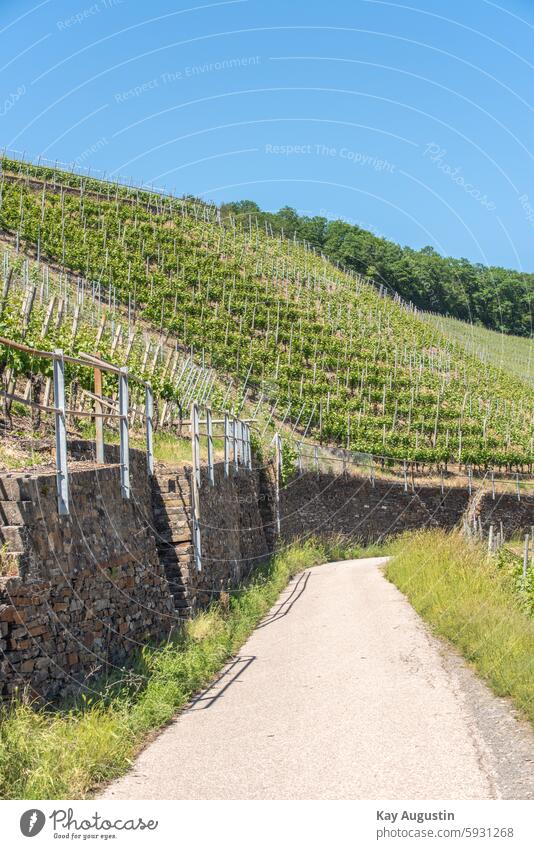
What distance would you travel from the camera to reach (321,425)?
30609 mm

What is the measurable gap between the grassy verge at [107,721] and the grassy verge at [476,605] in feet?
8.70

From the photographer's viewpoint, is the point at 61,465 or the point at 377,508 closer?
the point at 61,465

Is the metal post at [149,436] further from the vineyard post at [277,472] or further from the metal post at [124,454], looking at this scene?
the vineyard post at [277,472]

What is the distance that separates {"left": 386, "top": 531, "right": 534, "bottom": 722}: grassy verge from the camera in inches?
324

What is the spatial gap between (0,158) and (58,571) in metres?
45.3

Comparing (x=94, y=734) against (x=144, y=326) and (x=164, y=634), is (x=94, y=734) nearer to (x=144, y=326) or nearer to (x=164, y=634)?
(x=164, y=634)

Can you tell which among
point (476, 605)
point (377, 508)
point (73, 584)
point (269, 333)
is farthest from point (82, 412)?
point (269, 333)

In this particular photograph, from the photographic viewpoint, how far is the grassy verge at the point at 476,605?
8.23 metres

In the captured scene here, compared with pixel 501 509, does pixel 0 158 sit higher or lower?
higher

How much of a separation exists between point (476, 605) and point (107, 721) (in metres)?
5.69

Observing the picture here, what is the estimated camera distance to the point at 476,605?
10938 mm

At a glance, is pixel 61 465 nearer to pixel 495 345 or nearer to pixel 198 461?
pixel 198 461

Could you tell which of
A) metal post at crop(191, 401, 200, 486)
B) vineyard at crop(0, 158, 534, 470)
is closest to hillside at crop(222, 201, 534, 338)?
vineyard at crop(0, 158, 534, 470)
